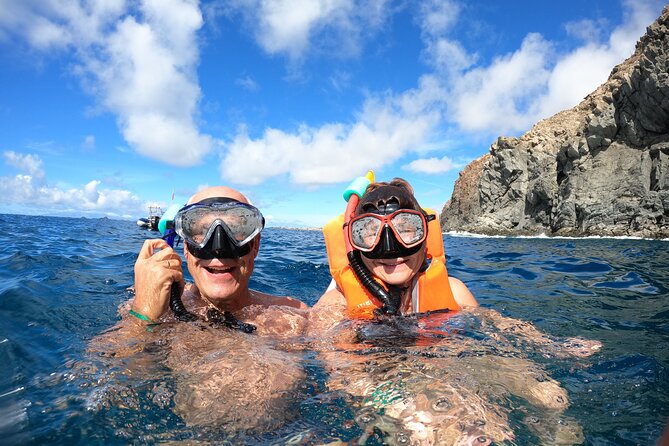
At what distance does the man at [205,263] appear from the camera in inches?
105

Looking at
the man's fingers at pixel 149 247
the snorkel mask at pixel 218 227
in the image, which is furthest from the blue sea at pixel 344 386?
the man's fingers at pixel 149 247

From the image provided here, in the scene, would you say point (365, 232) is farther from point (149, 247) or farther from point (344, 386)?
point (149, 247)

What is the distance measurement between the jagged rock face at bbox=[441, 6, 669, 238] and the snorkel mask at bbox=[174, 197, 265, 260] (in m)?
27.3

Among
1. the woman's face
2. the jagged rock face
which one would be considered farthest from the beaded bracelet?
the jagged rock face

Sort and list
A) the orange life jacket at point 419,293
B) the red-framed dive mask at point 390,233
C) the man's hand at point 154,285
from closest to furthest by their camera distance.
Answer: the man's hand at point 154,285, the red-framed dive mask at point 390,233, the orange life jacket at point 419,293

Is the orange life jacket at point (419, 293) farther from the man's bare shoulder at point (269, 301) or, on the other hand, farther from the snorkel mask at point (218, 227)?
the snorkel mask at point (218, 227)

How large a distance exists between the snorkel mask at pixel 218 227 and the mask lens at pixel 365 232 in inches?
34.0

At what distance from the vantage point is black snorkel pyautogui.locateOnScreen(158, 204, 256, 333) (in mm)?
2800

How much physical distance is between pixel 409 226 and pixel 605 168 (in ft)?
105

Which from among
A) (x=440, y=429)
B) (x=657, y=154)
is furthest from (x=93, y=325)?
(x=657, y=154)

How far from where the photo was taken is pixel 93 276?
636 cm

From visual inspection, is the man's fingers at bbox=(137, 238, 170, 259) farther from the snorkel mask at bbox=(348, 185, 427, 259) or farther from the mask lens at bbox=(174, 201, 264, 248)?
the snorkel mask at bbox=(348, 185, 427, 259)

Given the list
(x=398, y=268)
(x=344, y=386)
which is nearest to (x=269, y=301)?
(x=398, y=268)

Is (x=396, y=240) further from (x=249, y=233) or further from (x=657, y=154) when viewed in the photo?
(x=657, y=154)
